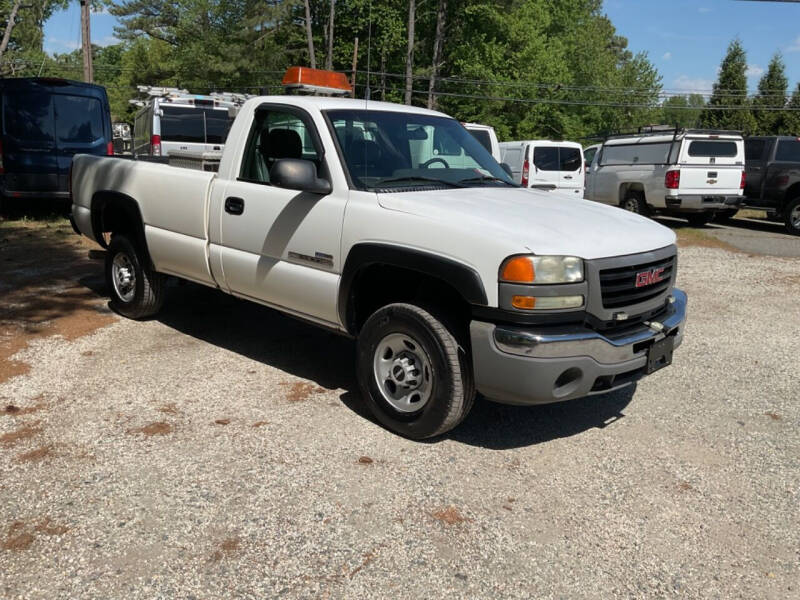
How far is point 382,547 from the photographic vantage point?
10.4 feet

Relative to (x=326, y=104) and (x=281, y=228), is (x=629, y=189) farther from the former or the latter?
(x=281, y=228)

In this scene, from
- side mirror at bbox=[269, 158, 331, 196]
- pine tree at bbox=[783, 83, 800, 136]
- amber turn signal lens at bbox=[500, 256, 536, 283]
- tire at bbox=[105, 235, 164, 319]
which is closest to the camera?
amber turn signal lens at bbox=[500, 256, 536, 283]

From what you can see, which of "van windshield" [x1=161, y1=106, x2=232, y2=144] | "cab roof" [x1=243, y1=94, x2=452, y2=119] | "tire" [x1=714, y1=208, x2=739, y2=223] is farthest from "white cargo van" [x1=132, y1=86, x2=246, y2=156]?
"tire" [x1=714, y1=208, x2=739, y2=223]

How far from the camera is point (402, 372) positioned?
4.21 m

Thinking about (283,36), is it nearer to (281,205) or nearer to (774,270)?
(774,270)

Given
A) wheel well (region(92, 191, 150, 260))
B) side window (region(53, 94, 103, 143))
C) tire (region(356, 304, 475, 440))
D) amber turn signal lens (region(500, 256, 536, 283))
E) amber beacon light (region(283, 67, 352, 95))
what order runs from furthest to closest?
side window (region(53, 94, 103, 143)) < amber beacon light (region(283, 67, 352, 95)) < wheel well (region(92, 191, 150, 260)) < tire (region(356, 304, 475, 440)) < amber turn signal lens (region(500, 256, 536, 283))

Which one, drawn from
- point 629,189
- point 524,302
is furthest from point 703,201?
point 524,302

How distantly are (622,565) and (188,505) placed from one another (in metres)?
2.03

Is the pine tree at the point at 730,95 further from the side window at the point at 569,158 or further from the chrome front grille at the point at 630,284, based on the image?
the chrome front grille at the point at 630,284

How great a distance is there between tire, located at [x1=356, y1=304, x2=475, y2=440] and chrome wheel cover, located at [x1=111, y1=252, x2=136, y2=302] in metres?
3.06

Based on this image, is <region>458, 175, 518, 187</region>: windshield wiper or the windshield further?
<region>458, 175, 518, 187</region>: windshield wiper

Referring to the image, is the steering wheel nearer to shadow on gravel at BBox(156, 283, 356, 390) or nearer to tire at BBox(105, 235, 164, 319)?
shadow on gravel at BBox(156, 283, 356, 390)

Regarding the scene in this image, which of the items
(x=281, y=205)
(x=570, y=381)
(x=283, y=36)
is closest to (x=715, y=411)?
(x=570, y=381)

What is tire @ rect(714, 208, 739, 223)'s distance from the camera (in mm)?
16359
